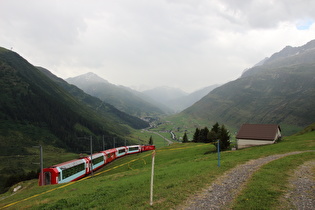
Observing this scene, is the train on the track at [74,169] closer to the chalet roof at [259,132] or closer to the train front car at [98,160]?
the train front car at [98,160]

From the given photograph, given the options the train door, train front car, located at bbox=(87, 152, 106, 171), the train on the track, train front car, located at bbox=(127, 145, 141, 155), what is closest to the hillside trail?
the train on the track

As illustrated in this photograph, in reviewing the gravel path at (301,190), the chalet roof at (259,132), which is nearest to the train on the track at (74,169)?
the gravel path at (301,190)

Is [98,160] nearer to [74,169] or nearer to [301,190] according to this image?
[74,169]

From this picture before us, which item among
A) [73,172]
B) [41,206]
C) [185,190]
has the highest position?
[185,190]

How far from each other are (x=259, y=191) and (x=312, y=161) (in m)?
14.8

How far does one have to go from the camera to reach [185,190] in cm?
1442

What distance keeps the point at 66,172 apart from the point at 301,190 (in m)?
42.6

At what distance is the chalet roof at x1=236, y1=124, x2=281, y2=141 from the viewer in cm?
4969

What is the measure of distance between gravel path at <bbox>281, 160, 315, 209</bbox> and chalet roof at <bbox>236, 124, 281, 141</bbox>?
34.0 meters

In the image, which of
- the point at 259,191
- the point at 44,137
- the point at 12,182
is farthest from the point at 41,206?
the point at 44,137

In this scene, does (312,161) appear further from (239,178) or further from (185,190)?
(185,190)

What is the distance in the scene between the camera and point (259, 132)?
2031 inches

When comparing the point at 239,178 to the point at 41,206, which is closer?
the point at 41,206

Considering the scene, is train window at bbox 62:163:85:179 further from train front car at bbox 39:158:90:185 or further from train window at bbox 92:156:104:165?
train window at bbox 92:156:104:165
